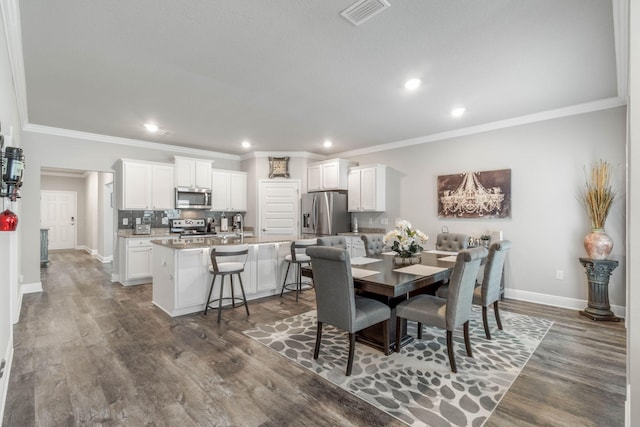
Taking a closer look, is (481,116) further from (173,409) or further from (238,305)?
(173,409)

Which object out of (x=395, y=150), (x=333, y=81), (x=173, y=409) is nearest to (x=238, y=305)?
(x=173, y=409)

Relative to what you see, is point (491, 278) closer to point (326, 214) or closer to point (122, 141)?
point (326, 214)

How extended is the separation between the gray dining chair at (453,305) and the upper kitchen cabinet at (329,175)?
12.6 feet

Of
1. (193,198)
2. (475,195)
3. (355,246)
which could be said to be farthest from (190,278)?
(475,195)

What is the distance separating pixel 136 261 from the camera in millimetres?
5449

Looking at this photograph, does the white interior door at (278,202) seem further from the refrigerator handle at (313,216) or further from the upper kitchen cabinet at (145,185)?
the upper kitchen cabinet at (145,185)

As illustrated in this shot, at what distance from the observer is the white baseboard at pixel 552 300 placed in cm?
377

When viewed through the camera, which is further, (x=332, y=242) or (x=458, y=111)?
(x=458, y=111)

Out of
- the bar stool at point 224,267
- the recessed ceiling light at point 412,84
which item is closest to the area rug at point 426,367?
the bar stool at point 224,267

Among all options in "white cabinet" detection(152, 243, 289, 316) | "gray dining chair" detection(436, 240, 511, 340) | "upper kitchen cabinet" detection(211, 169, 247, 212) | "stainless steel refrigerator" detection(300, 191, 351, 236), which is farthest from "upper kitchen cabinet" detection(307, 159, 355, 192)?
"gray dining chair" detection(436, 240, 511, 340)

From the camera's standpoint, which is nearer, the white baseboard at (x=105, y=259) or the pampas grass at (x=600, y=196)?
the pampas grass at (x=600, y=196)

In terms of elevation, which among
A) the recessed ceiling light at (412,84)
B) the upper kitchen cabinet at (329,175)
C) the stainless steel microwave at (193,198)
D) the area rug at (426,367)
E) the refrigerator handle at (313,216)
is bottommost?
the area rug at (426,367)

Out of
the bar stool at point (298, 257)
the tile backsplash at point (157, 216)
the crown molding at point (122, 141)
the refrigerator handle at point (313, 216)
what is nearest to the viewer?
the bar stool at point (298, 257)

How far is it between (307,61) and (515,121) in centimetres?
340
